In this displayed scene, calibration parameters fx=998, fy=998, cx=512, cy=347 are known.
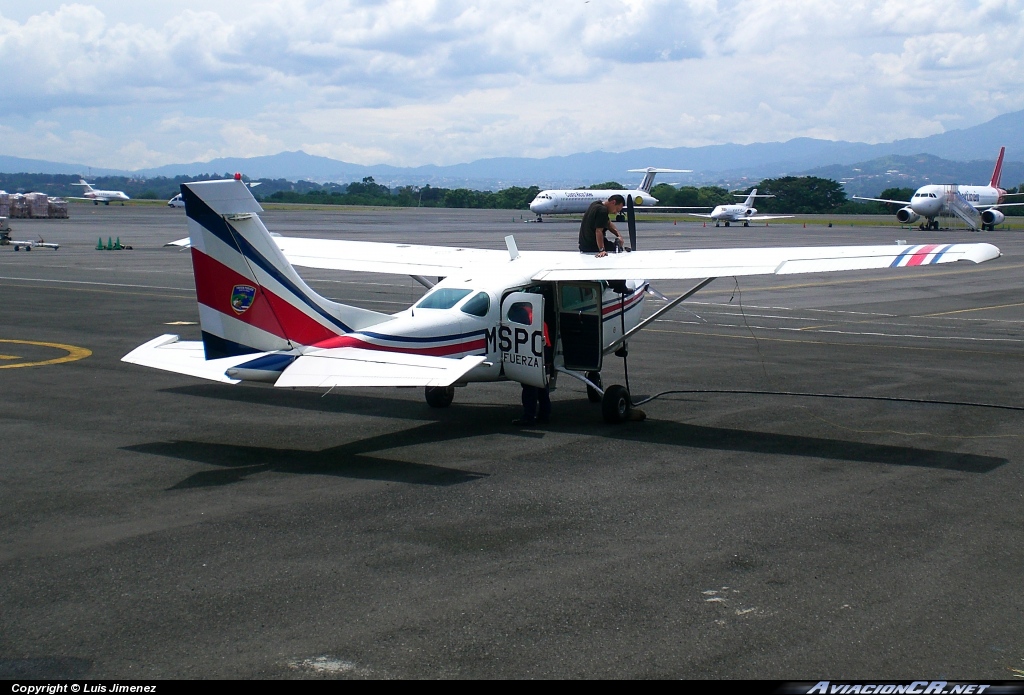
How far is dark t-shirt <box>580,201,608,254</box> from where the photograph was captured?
14305mm

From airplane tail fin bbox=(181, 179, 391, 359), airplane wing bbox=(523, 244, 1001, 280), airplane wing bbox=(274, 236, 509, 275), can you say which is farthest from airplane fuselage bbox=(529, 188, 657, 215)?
airplane tail fin bbox=(181, 179, 391, 359)

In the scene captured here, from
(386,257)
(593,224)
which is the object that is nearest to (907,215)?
(386,257)

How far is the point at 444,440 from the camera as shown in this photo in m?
12.4

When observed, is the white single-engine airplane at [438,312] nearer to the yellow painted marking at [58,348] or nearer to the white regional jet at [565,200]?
the yellow painted marking at [58,348]

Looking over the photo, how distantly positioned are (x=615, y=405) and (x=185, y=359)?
548 cm

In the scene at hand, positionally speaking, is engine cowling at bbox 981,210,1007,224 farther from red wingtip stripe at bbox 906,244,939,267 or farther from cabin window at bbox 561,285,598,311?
cabin window at bbox 561,285,598,311

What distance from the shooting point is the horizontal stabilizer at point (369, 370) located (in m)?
10.4

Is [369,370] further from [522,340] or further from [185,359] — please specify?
[522,340]

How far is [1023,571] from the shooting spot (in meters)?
7.99

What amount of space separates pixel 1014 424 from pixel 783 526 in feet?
20.3

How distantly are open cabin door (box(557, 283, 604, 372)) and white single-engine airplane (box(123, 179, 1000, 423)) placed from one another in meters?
0.02

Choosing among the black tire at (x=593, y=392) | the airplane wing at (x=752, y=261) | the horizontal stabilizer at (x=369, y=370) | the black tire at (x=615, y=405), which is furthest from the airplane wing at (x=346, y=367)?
the black tire at (x=593, y=392)

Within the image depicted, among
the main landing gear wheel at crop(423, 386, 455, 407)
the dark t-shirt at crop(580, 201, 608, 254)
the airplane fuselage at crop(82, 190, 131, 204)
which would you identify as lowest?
the main landing gear wheel at crop(423, 386, 455, 407)

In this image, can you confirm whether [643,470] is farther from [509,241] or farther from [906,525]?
[509,241]
